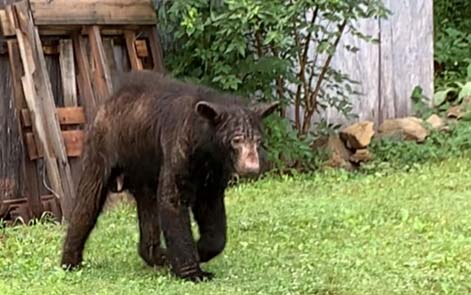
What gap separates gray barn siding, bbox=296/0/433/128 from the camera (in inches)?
488

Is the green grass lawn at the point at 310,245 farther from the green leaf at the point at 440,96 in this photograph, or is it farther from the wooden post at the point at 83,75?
the green leaf at the point at 440,96

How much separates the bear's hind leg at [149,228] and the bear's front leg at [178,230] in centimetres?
47

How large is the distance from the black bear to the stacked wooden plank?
2.16 m

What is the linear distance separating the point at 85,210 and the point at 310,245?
1.65 meters

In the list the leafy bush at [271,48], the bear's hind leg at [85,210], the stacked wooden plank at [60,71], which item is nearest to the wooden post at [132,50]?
the stacked wooden plank at [60,71]

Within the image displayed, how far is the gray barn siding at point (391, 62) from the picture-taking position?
488 inches

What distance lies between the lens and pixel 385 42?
1267 centimetres

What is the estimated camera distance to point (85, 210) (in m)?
7.56

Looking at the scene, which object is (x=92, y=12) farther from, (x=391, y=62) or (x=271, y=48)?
(x=391, y=62)

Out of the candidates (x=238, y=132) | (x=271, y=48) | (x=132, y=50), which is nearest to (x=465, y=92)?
(x=271, y=48)

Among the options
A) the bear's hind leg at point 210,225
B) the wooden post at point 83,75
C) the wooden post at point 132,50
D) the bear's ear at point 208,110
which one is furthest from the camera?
the wooden post at point 132,50

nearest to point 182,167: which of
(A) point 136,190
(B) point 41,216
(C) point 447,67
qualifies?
(A) point 136,190

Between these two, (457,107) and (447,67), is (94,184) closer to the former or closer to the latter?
(457,107)

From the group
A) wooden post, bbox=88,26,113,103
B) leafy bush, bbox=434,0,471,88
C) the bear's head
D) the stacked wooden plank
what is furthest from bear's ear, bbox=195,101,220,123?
leafy bush, bbox=434,0,471,88
